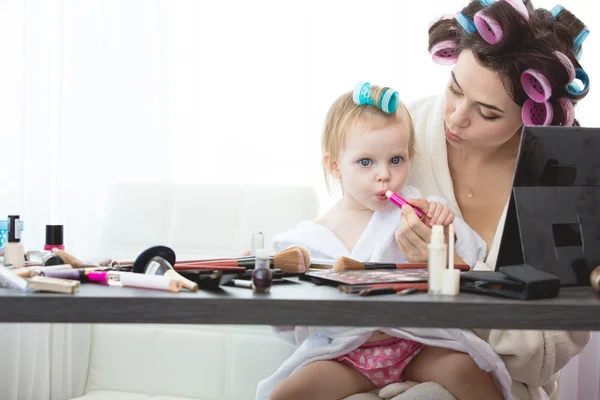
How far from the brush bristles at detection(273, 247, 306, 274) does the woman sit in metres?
0.32

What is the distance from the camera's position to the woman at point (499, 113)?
1.44 meters

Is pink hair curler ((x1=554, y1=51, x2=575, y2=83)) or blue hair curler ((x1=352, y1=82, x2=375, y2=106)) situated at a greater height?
pink hair curler ((x1=554, y1=51, x2=575, y2=83))

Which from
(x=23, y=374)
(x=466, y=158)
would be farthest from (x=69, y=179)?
(x=466, y=158)

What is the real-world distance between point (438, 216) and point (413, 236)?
0.32 feet

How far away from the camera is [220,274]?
3.12 ft

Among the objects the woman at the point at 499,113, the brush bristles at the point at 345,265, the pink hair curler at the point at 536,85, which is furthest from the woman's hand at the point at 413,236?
the pink hair curler at the point at 536,85

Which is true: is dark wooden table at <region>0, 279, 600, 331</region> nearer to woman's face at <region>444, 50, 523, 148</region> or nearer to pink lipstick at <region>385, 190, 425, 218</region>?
pink lipstick at <region>385, 190, 425, 218</region>

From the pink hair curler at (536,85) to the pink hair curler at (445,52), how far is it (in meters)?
0.22

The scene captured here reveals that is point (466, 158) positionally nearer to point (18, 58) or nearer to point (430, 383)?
point (430, 383)

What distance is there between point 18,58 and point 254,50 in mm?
778

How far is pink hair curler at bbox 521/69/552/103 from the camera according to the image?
1498 mm

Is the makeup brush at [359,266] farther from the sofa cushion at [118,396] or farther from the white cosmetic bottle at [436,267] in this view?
the sofa cushion at [118,396]

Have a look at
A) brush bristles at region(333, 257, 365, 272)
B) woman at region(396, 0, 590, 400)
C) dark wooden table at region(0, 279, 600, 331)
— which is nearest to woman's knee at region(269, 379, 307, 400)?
woman at region(396, 0, 590, 400)

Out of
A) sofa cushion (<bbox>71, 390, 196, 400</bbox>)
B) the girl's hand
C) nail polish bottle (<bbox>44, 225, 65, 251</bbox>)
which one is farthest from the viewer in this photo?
sofa cushion (<bbox>71, 390, 196, 400</bbox>)
